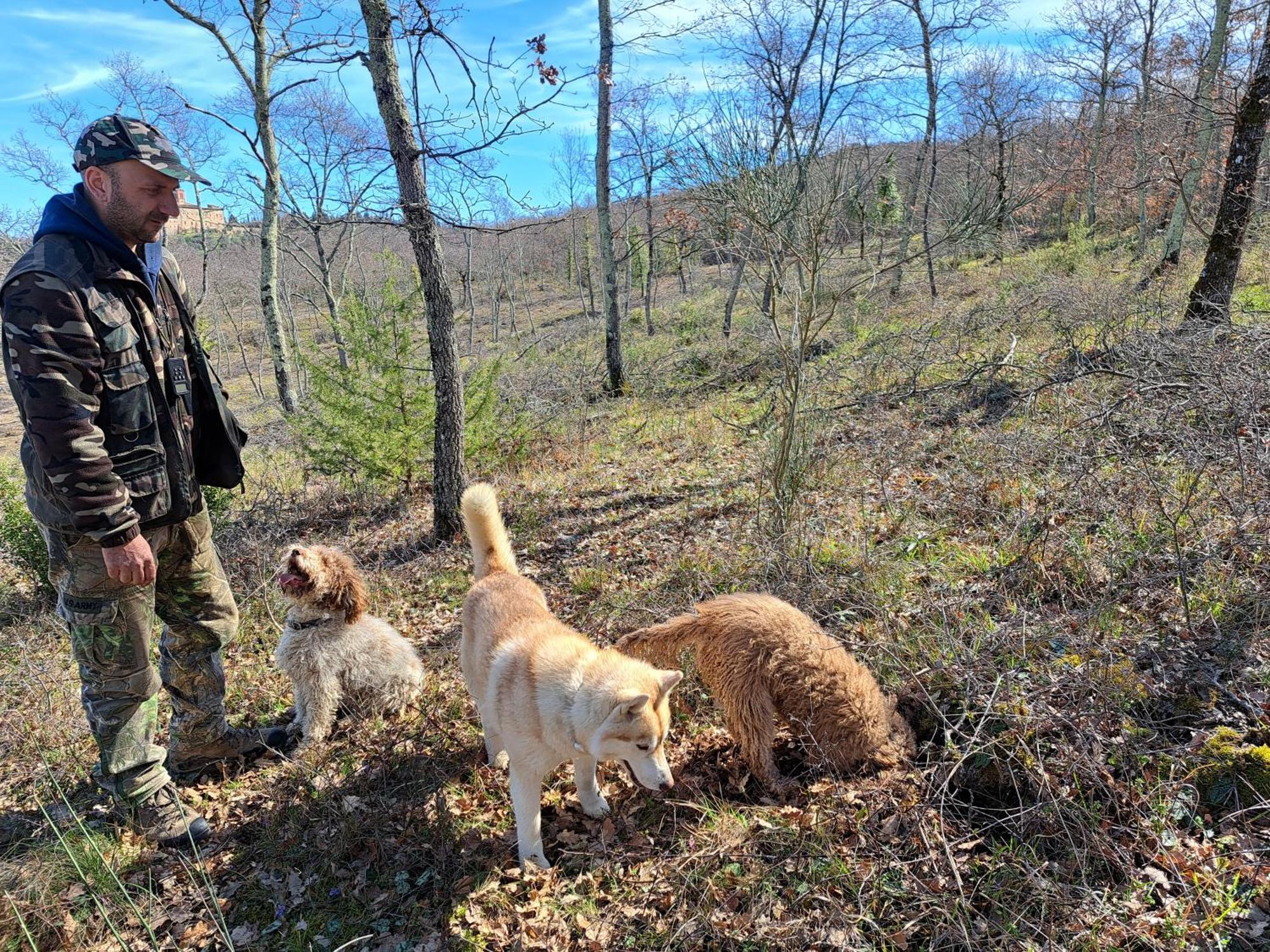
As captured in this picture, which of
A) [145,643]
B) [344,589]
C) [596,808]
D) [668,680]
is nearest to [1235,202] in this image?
[668,680]

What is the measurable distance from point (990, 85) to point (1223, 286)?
74.9 ft

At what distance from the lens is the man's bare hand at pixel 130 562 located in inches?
110

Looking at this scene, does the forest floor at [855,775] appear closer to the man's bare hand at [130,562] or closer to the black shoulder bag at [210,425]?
the man's bare hand at [130,562]

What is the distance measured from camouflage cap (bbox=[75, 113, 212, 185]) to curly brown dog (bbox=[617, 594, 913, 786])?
3.36m

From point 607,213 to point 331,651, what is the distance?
11084mm

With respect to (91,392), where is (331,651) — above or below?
below

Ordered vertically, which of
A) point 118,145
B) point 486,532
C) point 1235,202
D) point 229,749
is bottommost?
point 229,749

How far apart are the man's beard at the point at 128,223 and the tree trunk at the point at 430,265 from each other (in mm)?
2013

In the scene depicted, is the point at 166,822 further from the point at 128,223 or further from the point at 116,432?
the point at 128,223

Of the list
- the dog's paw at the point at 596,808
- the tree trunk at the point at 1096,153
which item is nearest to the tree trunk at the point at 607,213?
the dog's paw at the point at 596,808

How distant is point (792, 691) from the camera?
3.22m

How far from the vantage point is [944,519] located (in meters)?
5.42

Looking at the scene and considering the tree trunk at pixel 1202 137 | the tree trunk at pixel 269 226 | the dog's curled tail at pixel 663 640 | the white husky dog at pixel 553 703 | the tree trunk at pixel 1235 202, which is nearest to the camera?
the white husky dog at pixel 553 703

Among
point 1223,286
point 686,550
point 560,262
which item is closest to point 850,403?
point 686,550
